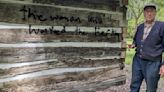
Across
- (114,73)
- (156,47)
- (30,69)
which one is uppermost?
(156,47)

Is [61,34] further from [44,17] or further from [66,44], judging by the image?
[44,17]

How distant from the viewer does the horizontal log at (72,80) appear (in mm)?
7359

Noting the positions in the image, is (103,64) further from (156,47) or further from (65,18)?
(156,47)

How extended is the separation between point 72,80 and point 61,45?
0.90 m

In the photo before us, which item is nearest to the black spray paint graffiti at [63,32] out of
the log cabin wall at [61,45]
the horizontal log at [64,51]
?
the log cabin wall at [61,45]

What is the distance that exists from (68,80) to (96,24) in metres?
1.51

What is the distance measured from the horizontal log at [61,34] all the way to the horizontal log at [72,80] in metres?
0.72

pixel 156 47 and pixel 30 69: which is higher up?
pixel 156 47

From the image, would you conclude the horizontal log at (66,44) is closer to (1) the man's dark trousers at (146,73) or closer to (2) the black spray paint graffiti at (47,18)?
(2) the black spray paint graffiti at (47,18)

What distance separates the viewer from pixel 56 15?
7.96 metres

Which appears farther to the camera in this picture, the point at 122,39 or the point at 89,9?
the point at 122,39

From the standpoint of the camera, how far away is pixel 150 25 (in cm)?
698

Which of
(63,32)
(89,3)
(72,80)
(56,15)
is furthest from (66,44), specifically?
(89,3)

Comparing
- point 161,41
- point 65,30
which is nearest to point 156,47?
point 161,41
